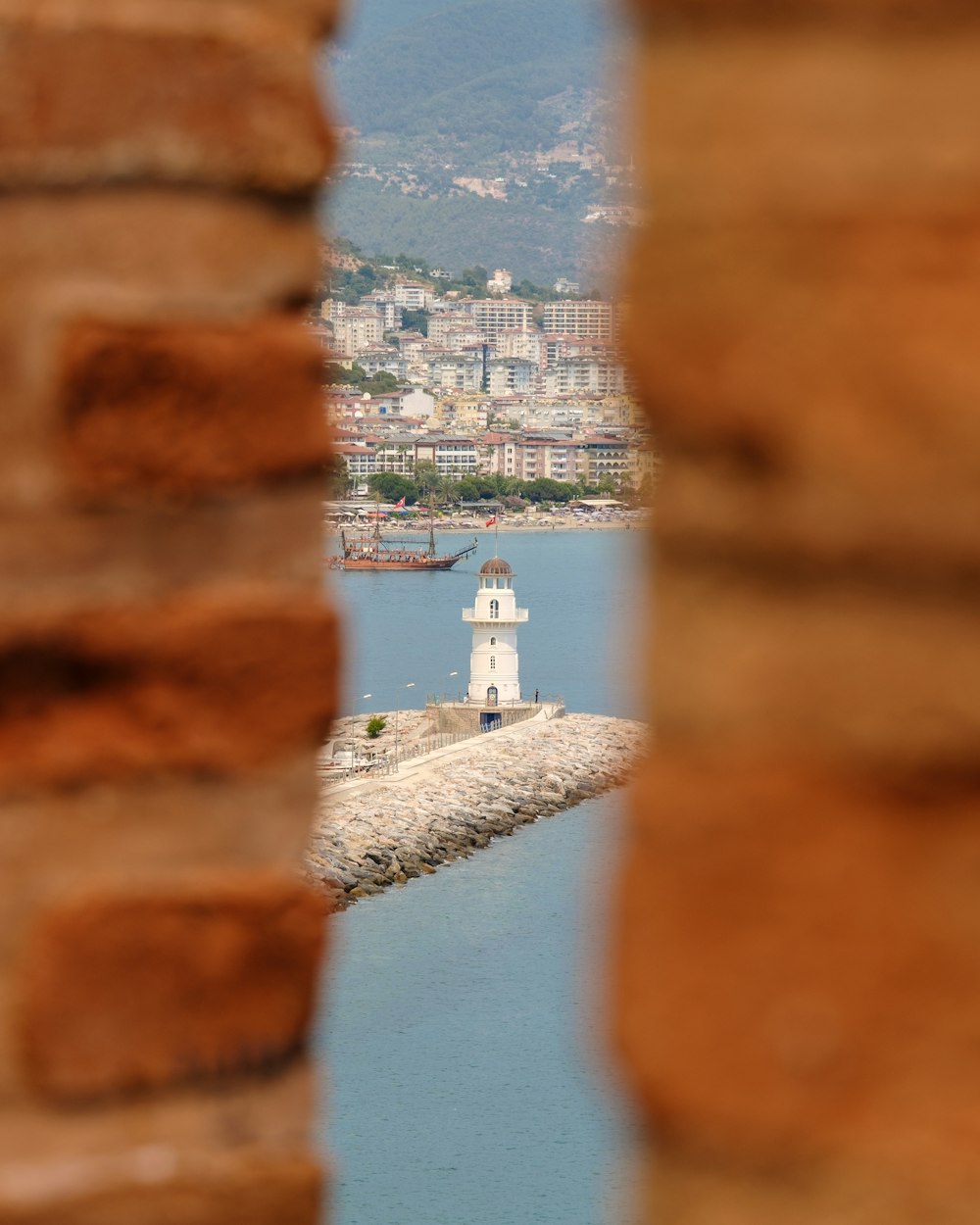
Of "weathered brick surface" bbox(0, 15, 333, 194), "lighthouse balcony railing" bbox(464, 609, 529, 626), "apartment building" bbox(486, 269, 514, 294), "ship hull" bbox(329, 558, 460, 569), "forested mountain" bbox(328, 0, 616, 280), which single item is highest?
"forested mountain" bbox(328, 0, 616, 280)

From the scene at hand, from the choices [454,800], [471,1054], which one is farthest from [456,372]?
[471,1054]

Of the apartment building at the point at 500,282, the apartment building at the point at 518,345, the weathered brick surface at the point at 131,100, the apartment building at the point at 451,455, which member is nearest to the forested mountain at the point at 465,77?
the apartment building at the point at 500,282

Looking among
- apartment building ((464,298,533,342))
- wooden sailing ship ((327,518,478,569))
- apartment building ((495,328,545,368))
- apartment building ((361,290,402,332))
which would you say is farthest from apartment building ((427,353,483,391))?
wooden sailing ship ((327,518,478,569))

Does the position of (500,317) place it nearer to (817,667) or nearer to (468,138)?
(468,138)

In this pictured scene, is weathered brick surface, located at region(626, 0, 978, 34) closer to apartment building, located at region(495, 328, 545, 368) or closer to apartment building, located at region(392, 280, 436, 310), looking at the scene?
apartment building, located at region(495, 328, 545, 368)

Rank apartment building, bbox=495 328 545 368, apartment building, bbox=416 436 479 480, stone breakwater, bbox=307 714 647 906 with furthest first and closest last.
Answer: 1. apartment building, bbox=495 328 545 368
2. apartment building, bbox=416 436 479 480
3. stone breakwater, bbox=307 714 647 906

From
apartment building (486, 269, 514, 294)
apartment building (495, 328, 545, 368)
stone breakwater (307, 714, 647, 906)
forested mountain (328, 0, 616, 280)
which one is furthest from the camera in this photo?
forested mountain (328, 0, 616, 280)
